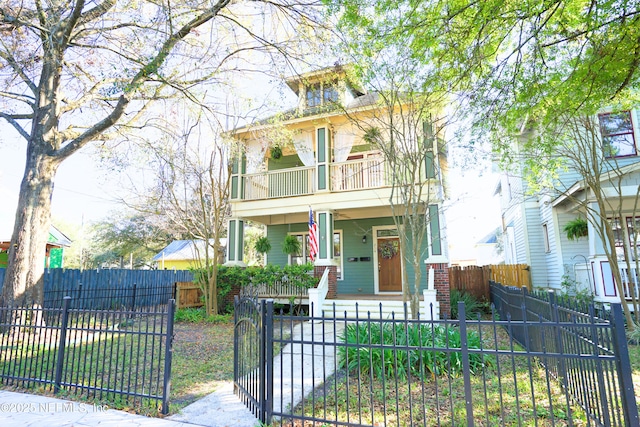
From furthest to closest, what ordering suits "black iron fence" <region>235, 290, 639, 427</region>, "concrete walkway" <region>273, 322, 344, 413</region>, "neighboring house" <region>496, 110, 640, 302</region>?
"neighboring house" <region>496, 110, 640, 302</region>
"concrete walkway" <region>273, 322, 344, 413</region>
"black iron fence" <region>235, 290, 639, 427</region>

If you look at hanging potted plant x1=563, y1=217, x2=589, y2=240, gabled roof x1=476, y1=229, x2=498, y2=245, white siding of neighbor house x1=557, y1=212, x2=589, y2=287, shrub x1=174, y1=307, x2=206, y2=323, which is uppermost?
gabled roof x1=476, y1=229, x2=498, y2=245

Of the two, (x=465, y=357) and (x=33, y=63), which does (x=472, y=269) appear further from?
(x=33, y=63)

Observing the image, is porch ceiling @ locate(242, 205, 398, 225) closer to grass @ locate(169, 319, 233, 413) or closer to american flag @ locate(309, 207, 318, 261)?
american flag @ locate(309, 207, 318, 261)

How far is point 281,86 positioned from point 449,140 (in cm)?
448

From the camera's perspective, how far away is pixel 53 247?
18594 mm

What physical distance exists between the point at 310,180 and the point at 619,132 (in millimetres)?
9613

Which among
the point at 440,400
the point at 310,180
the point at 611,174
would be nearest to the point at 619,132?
the point at 611,174

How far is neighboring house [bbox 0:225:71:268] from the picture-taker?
1612cm

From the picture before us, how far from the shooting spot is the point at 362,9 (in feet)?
21.0

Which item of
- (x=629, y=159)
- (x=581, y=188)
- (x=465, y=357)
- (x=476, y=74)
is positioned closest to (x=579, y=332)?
(x=465, y=357)

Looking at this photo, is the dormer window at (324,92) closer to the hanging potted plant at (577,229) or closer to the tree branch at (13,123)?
the tree branch at (13,123)

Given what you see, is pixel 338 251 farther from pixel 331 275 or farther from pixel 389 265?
pixel 331 275

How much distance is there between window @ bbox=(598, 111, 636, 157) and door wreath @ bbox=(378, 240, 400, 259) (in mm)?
7309

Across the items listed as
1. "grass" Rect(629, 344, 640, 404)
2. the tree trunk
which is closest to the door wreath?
"grass" Rect(629, 344, 640, 404)
